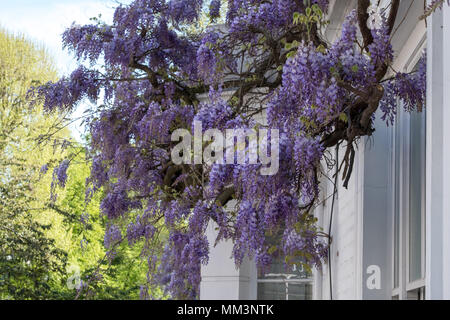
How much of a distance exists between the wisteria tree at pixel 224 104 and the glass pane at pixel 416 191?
0.15 metres

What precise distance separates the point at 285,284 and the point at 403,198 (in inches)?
123

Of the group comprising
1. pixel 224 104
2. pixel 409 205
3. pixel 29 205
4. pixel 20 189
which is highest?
pixel 20 189

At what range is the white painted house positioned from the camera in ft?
8.19

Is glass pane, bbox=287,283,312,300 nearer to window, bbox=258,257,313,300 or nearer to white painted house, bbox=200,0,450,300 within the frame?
window, bbox=258,257,313,300

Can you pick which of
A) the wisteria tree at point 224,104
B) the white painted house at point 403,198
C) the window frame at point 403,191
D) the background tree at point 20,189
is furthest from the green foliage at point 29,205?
the window frame at point 403,191

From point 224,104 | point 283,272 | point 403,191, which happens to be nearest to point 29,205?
point 283,272

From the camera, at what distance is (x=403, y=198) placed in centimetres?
386

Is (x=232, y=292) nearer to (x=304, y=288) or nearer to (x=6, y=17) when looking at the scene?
(x=304, y=288)

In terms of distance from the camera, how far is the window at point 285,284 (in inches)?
262

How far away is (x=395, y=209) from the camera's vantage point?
4.03 m

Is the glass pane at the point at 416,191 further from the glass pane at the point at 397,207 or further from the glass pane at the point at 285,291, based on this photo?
the glass pane at the point at 285,291

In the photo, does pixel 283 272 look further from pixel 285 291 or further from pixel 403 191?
pixel 403 191

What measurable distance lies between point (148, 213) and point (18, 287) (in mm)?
8284

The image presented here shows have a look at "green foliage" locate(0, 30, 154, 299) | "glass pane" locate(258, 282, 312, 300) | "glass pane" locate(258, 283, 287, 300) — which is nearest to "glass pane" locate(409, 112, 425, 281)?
"glass pane" locate(258, 282, 312, 300)
